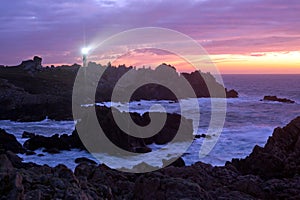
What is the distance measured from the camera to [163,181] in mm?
12312

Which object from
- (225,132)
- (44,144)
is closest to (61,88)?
(225,132)

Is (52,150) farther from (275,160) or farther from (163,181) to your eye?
(163,181)

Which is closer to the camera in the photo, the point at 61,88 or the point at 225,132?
the point at 225,132

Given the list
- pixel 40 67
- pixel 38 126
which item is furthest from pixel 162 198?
pixel 40 67

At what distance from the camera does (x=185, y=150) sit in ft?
117

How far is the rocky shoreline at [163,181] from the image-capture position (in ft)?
29.7

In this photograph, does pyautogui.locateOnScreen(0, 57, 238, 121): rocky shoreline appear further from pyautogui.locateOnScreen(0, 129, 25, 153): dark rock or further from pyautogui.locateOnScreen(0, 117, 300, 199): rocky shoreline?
pyautogui.locateOnScreen(0, 117, 300, 199): rocky shoreline

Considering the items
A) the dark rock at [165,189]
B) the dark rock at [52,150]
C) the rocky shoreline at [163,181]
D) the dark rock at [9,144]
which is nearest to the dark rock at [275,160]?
the rocky shoreline at [163,181]

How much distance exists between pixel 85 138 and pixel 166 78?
246ft

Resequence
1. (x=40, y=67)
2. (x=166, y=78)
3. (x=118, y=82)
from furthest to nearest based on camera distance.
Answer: (x=40, y=67) → (x=118, y=82) → (x=166, y=78)

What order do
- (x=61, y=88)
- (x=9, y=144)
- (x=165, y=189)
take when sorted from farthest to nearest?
(x=61, y=88) → (x=9, y=144) → (x=165, y=189)

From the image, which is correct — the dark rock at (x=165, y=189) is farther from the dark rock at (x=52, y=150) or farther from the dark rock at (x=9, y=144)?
the dark rock at (x=9, y=144)

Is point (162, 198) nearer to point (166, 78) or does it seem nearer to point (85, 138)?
point (85, 138)

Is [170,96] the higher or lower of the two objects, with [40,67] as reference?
lower
